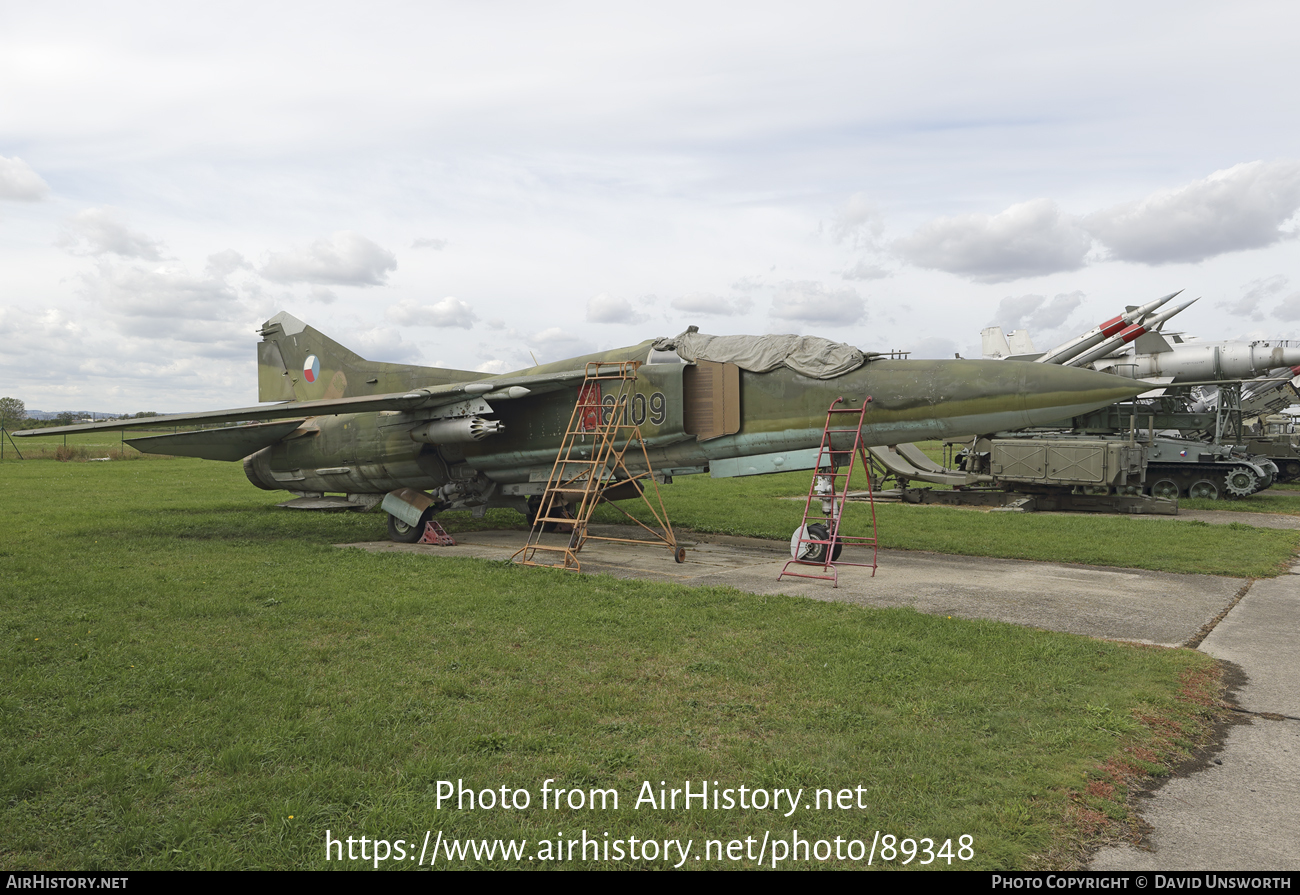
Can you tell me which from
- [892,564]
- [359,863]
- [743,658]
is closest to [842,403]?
[892,564]

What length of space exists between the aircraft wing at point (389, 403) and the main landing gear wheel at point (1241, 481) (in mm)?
18985

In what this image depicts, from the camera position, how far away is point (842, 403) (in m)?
10.1

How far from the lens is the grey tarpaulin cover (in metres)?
10.3

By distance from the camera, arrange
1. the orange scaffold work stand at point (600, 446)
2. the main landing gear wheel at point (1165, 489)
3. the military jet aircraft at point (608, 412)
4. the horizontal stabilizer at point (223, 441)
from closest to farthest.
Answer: the military jet aircraft at point (608, 412)
the orange scaffold work stand at point (600, 446)
the horizontal stabilizer at point (223, 441)
the main landing gear wheel at point (1165, 489)

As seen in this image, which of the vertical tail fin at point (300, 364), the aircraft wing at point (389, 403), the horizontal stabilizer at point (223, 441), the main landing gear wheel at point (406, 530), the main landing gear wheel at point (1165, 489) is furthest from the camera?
the main landing gear wheel at point (1165, 489)

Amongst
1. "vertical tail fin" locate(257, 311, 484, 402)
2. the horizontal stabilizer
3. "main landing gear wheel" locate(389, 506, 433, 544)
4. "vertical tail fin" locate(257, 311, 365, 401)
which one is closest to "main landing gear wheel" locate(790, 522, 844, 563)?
"main landing gear wheel" locate(389, 506, 433, 544)

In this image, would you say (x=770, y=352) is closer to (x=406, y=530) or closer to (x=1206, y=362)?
(x=406, y=530)

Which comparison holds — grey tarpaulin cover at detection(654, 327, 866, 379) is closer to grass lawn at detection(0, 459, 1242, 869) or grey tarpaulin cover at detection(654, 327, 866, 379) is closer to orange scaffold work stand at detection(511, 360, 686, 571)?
orange scaffold work stand at detection(511, 360, 686, 571)

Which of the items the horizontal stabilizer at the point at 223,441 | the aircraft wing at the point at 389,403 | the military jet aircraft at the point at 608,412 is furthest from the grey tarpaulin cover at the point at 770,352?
the horizontal stabilizer at the point at 223,441

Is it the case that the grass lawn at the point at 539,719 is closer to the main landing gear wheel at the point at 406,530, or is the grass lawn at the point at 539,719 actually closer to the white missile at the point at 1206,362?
the main landing gear wheel at the point at 406,530

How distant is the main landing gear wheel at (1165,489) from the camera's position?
849 inches

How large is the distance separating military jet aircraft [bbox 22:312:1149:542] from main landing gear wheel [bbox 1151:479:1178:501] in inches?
616

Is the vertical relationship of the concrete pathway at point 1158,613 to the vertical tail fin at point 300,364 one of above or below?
below
